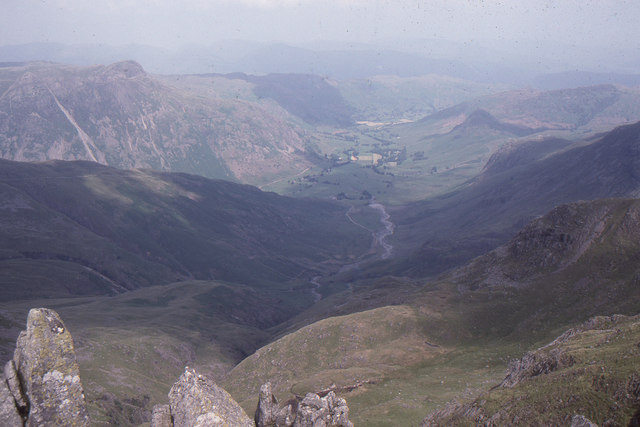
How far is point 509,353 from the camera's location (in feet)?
263

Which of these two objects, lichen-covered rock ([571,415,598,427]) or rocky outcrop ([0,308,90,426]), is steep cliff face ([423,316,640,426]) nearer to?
lichen-covered rock ([571,415,598,427])

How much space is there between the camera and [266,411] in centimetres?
2828

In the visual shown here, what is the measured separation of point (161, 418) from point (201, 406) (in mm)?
3502

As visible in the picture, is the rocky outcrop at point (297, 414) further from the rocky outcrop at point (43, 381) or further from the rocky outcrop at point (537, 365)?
the rocky outcrop at point (537, 365)

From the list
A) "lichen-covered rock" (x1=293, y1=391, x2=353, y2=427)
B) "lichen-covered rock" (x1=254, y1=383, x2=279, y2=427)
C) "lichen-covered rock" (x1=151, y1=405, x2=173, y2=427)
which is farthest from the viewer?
"lichen-covered rock" (x1=293, y1=391, x2=353, y2=427)

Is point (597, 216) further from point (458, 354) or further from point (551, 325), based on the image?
point (458, 354)

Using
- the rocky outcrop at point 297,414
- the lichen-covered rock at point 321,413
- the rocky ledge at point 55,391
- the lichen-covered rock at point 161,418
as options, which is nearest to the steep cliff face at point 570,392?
the lichen-covered rock at point 321,413

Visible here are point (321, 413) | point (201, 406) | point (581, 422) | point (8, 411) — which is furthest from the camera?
point (321, 413)

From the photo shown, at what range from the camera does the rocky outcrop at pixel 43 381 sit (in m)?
18.9

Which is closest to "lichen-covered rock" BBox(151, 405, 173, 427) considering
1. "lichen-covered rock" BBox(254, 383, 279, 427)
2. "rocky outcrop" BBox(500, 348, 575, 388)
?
"lichen-covered rock" BBox(254, 383, 279, 427)

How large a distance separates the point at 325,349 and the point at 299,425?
238 ft

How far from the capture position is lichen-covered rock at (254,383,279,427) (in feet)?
91.4

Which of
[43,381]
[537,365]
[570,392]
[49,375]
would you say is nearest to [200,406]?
[49,375]

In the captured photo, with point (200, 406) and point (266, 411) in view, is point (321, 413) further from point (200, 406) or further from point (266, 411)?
point (200, 406)
